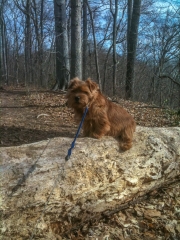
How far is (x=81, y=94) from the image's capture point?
384cm

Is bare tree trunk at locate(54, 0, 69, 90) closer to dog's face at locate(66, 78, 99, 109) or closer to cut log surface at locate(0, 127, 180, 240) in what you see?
dog's face at locate(66, 78, 99, 109)

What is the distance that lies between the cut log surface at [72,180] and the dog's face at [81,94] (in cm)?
68

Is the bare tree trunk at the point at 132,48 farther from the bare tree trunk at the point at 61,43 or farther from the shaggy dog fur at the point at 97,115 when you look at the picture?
the shaggy dog fur at the point at 97,115

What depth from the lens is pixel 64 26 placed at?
10852 mm

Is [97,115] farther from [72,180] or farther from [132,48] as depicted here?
[132,48]

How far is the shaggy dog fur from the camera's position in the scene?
12.7 ft

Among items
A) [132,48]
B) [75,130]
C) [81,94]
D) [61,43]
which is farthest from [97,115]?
[132,48]

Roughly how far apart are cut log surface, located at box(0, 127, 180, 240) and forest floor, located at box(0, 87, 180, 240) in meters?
0.19

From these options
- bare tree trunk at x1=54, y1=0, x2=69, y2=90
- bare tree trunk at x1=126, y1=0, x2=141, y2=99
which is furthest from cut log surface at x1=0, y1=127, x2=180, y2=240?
bare tree trunk at x1=126, y1=0, x2=141, y2=99

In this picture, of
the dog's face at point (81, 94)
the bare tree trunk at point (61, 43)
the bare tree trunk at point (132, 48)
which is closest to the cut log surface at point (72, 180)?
the dog's face at point (81, 94)

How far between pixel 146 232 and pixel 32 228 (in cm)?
169

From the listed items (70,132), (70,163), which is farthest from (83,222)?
(70,132)

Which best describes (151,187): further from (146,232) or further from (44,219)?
(44,219)

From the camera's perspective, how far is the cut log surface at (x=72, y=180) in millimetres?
2584
